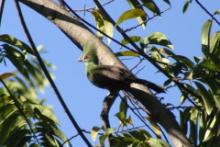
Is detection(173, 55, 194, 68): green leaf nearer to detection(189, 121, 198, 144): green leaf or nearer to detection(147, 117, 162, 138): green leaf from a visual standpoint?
detection(189, 121, 198, 144): green leaf

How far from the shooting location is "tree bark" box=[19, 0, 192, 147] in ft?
5.62

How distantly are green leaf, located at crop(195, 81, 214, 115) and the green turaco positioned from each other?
20 centimetres

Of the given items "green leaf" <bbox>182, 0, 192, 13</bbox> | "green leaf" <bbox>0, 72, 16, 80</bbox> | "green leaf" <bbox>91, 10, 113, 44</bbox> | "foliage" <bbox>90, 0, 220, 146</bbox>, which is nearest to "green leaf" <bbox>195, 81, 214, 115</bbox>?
"foliage" <bbox>90, 0, 220, 146</bbox>

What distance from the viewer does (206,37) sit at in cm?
221

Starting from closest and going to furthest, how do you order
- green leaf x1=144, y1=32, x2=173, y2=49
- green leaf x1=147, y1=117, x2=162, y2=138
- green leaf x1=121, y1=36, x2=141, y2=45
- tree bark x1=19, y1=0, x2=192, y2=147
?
1. tree bark x1=19, y1=0, x2=192, y2=147
2. green leaf x1=147, y1=117, x2=162, y2=138
3. green leaf x1=121, y1=36, x2=141, y2=45
4. green leaf x1=144, y1=32, x2=173, y2=49

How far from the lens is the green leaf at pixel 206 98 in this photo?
6.70 feet

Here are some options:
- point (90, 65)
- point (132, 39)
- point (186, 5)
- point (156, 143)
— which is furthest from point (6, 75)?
point (186, 5)

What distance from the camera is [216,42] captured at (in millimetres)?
2281

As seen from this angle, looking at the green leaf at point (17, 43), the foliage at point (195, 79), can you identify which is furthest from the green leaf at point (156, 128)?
the green leaf at point (17, 43)

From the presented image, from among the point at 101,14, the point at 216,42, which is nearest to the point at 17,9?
the point at 101,14

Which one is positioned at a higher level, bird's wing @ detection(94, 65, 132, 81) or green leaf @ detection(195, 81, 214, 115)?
A: bird's wing @ detection(94, 65, 132, 81)

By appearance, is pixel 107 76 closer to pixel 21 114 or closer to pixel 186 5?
pixel 21 114

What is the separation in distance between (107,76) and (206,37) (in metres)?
0.53

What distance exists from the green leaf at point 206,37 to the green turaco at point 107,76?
32cm
